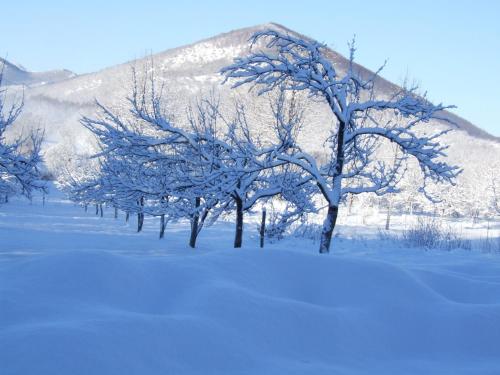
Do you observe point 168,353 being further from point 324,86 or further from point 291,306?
point 324,86

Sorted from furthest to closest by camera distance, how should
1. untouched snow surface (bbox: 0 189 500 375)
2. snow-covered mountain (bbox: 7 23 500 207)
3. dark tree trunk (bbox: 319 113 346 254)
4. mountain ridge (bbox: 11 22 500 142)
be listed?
mountain ridge (bbox: 11 22 500 142) < snow-covered mountain (bbox: 7 23 500 207) < dark tree trunk (bbox: 319 113 346 254) < untouched snow surface (bbox: 0 189 500 375)

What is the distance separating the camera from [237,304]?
3.04 m

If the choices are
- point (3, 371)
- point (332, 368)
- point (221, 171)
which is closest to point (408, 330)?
point (332, 368)

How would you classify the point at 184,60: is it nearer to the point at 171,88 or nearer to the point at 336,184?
the point at 171,88

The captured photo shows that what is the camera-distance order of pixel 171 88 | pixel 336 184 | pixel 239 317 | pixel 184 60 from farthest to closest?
1. pixel 184 60
2. pixel 171 88
3. pixel 336 184
4. pixel 239 317

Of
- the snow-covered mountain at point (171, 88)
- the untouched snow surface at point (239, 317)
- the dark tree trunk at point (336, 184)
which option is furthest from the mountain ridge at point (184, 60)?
the untouched snow surface at point (239, 317)

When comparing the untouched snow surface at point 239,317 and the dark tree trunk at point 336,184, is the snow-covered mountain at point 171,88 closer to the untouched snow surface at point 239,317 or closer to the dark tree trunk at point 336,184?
the dark tree trunk at point 336,184

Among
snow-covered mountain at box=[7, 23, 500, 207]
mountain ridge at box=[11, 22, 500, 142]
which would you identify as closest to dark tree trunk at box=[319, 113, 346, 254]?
snow-covered mountain at box=[7, 23, 500, 207]

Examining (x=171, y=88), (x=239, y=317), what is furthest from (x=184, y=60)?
(x=239, y=317)

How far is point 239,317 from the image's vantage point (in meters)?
2.91

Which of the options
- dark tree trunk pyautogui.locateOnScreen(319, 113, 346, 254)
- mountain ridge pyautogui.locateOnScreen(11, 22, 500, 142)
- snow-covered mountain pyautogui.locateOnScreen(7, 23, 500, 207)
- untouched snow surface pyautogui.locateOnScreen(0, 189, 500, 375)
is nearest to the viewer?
untouched snow surface pyautogui.locateOnScreen(0, 189, 500, 375)

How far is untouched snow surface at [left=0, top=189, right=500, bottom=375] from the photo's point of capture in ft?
7.36

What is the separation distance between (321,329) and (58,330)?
65.4 inches

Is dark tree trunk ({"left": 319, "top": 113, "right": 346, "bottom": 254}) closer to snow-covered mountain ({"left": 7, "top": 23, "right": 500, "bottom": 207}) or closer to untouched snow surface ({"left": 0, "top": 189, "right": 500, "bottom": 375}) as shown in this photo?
untouched snow surface ({"left": 0, "top": 189, "right": 500, "bottom": 375})
